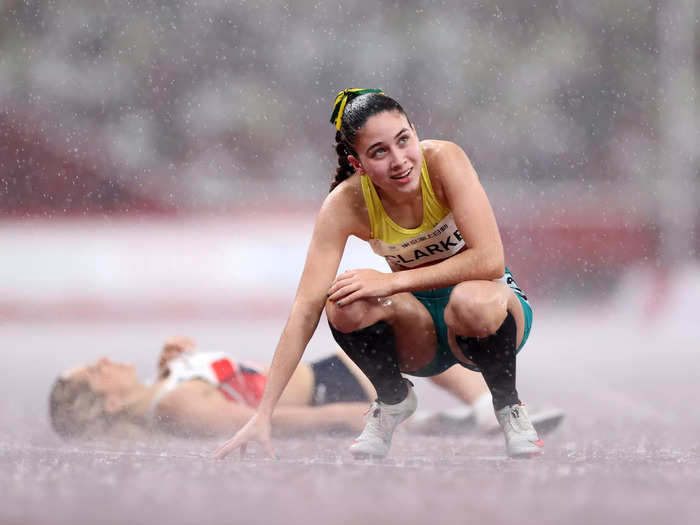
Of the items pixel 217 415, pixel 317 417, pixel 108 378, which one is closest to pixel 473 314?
pixel 317 417

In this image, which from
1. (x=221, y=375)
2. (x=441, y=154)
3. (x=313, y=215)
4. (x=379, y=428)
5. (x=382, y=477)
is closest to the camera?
(x=382, y=477)

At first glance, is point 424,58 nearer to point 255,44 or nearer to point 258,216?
point 255,44

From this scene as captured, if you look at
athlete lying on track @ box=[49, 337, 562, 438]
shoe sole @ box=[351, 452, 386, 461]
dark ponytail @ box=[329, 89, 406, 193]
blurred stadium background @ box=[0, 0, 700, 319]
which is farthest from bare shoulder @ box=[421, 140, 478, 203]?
blurred stadium background @ box=[0, 0, 700, 319]

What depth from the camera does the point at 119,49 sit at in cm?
1313

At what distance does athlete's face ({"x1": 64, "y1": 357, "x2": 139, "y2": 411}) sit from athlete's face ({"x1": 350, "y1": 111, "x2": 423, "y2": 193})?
1.37 meters

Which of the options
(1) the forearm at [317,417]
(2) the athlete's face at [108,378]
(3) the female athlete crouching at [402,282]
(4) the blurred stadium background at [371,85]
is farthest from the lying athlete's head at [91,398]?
(4) the blurred stadium background at [371,85]

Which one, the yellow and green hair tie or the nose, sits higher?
the yellow and green hair tie

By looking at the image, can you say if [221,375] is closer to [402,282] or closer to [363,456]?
[363,456]

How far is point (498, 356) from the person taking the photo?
236 centimetres

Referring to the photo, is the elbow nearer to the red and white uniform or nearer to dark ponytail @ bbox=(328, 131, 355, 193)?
dark ponytail @ bbox=(328, 131, 355, 193)

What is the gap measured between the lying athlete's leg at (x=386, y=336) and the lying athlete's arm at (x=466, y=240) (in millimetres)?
125

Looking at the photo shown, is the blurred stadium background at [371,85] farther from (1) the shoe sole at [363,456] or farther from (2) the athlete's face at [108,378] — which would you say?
(1) the shoe sole at [363,456]

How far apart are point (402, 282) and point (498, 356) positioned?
280 mm

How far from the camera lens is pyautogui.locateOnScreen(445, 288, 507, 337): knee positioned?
2268 millimetres
